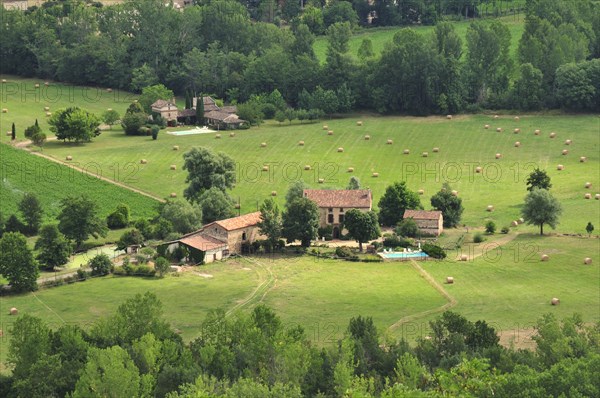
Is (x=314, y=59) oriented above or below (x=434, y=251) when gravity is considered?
above

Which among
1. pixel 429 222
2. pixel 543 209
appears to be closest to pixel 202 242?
pixel 429 222

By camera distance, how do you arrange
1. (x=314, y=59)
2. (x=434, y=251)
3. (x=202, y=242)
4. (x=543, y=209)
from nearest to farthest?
(x=434, y=251) → (x=202, y=242) → (x=543, y=209) → (x=314, y=59)

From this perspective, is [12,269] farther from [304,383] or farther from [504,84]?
[504,84]

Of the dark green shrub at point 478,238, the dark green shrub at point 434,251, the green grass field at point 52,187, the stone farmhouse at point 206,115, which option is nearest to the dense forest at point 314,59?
the stone farmhouse at point 206,115

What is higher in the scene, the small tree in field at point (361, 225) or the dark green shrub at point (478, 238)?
the small tree in field at point (361, 225)

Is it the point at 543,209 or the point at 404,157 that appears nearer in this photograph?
the point at 543,209

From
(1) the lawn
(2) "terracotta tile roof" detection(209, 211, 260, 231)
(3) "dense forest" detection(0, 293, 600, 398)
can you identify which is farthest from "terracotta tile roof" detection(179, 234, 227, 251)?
(3) "dense forest" detection(0, 293, 600, 398)

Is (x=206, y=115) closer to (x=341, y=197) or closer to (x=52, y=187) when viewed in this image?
(x=52, y=187)

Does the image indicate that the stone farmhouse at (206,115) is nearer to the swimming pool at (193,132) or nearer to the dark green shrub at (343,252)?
the swimming pool at (193,132)
